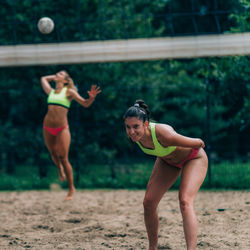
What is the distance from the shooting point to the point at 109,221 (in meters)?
5.39

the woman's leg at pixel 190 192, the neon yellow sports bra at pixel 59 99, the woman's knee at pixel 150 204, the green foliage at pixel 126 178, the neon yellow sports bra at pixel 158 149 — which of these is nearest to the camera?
the woman's leg at pixel 190 192

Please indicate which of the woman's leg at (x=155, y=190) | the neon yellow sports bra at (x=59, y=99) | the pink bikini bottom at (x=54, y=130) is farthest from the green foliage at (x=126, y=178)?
the woman's leg at (x=155, y=190)

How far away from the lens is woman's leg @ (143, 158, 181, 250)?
3.62m

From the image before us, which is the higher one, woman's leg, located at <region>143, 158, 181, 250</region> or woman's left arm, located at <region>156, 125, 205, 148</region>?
woman's left arm, located at <region>156, 125, 205, 148</region>

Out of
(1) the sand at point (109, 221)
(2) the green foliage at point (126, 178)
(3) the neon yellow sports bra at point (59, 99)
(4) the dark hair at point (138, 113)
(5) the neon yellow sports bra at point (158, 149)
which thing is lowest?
(1) the sand at point (109, 221)

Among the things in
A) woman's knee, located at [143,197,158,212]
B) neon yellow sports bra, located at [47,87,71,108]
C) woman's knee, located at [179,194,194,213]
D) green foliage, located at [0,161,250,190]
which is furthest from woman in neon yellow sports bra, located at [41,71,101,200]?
woman's knee, located at [179,194,194,213]

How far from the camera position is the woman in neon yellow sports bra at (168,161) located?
336 cm

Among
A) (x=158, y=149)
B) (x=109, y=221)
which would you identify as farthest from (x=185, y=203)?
(x=109, y=221)

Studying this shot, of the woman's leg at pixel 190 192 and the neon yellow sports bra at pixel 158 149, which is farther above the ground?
the neon yellow sports bra at pixel 158 149

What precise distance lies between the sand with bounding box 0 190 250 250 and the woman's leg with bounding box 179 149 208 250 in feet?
2.91

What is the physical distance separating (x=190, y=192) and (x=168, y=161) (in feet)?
1.16

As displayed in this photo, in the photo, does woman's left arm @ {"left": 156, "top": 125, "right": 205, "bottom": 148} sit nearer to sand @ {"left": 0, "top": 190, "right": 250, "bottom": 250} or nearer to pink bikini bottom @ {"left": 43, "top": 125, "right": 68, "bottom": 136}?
sand @ {"left": 0, "top": 190, "right": 250, "bottom": 250}

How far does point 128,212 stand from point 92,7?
540 cm

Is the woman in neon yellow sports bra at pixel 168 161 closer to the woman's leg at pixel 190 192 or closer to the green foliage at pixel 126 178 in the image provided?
the woman's leg at pixel 190 192
